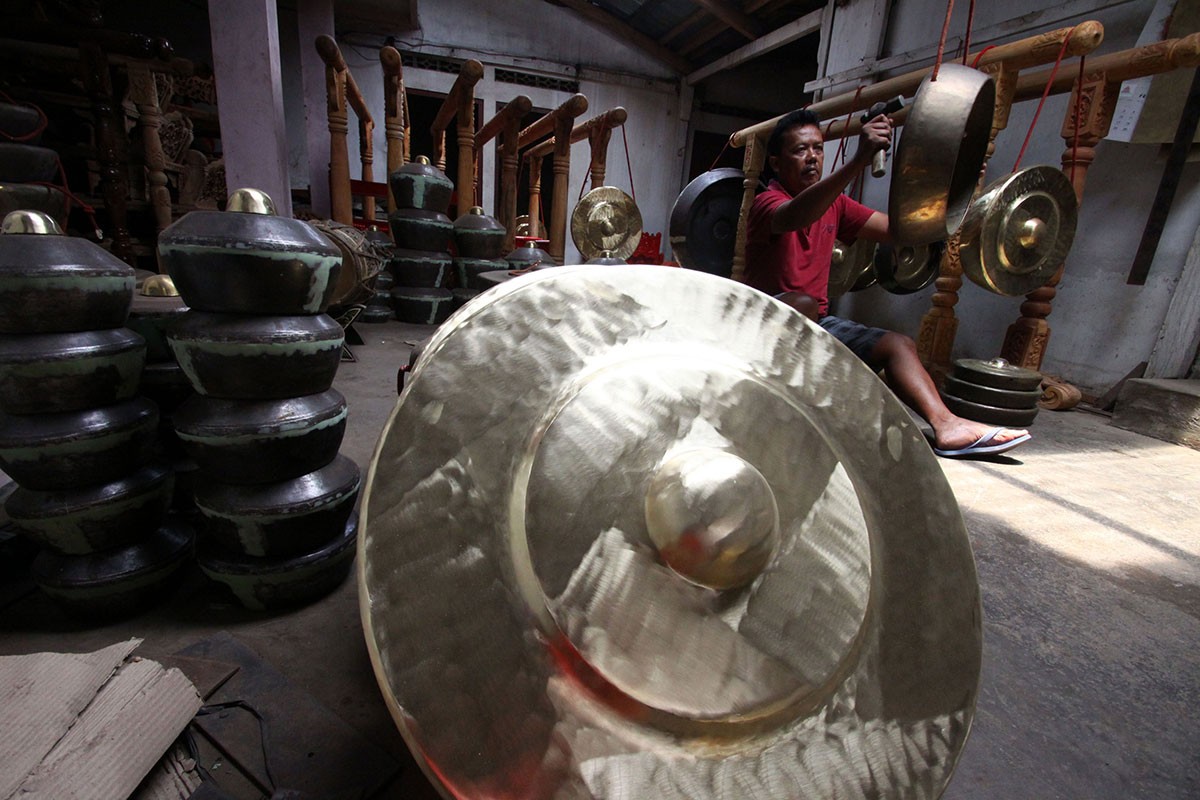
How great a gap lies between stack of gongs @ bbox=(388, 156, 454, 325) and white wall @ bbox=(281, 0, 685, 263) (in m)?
3.87

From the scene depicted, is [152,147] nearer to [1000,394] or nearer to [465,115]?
[465,115]

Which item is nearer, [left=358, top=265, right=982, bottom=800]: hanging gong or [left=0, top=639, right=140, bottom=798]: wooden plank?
[left=358, top=265, right=982, bottom=800]: hanging gong

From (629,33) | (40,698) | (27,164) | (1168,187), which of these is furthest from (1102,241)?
(629,33)

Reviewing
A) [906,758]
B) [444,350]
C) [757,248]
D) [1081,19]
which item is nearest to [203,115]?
[757,248]

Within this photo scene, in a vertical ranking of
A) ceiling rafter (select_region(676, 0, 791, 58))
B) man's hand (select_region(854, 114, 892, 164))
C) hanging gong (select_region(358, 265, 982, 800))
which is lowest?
hanging gong (select_region(358, 265, 982, 800))

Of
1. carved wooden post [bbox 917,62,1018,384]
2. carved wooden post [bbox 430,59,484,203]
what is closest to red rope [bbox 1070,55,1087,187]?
carved wooden post [bbox 917,62,1018,384]

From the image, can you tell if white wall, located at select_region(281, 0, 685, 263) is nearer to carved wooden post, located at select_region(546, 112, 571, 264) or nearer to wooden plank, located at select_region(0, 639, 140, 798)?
carved wooden post, located at select_region(546, 112, 571, 264)

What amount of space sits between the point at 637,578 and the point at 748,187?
4.18m

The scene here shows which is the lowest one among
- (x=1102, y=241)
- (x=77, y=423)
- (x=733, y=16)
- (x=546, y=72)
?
(x=77, y=423)

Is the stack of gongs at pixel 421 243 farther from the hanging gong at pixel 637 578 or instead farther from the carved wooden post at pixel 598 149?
the hanging gong at pixel 637 578

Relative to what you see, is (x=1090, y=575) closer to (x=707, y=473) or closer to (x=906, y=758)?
(x=906, y=758)

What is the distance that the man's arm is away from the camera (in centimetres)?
193

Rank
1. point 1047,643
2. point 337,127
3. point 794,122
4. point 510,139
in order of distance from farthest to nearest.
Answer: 1. point 510,139
2. point 337,127
3. point 794,122
4. point 1047,643

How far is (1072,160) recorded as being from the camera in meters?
3.38
